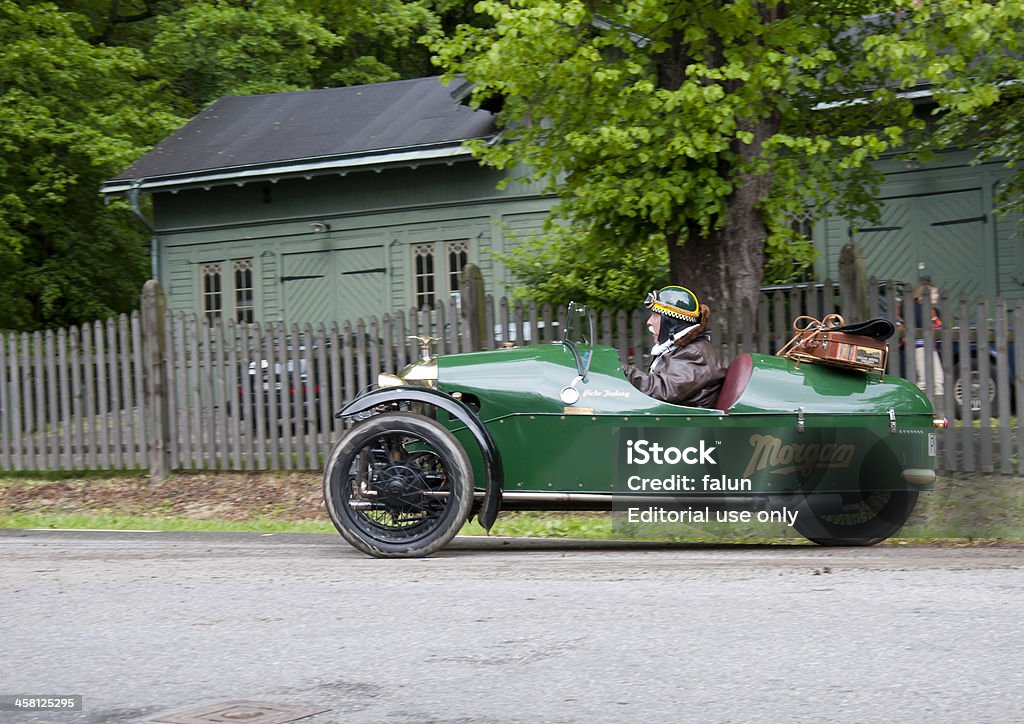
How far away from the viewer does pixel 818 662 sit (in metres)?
4.91

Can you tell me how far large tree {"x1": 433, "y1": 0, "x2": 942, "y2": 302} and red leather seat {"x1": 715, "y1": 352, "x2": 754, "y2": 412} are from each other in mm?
2831

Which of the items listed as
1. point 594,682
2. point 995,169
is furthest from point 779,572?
point 995,169

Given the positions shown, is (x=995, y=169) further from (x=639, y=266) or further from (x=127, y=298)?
(x=127, y=298)

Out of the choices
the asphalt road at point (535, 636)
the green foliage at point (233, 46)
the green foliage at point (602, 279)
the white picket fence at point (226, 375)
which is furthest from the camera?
the green foliage at point (233, 46)

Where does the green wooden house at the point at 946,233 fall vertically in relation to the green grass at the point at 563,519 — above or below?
above

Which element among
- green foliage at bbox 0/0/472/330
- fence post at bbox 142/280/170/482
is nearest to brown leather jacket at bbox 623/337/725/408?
fence post at bbox 142/280/170/482

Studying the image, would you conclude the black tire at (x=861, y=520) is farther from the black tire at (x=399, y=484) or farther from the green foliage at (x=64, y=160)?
the green foliage at (x=64, y=160)

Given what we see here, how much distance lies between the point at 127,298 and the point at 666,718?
29.1 m

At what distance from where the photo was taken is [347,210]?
2520cm

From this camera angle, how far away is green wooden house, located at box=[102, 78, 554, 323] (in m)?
24.0

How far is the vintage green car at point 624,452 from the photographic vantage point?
25.3 ft

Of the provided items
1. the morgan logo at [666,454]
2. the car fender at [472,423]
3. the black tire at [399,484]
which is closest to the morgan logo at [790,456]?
the morgan logo at [666,454]

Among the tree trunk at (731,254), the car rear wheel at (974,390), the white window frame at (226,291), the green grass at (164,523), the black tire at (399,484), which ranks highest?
the white window frame at (226,291)

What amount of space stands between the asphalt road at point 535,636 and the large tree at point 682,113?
384cm
